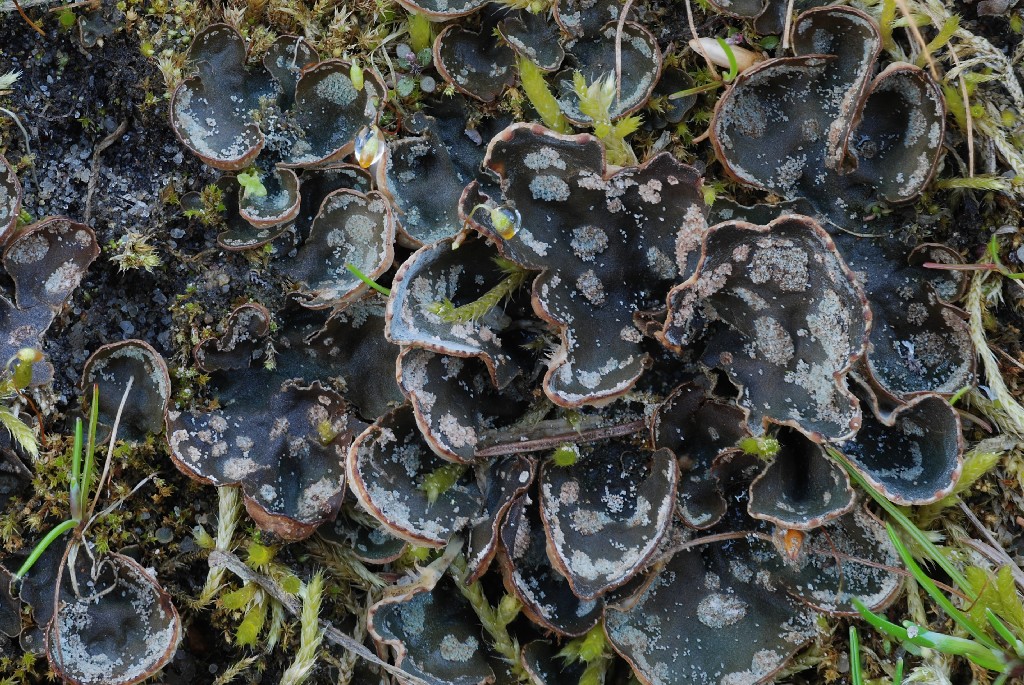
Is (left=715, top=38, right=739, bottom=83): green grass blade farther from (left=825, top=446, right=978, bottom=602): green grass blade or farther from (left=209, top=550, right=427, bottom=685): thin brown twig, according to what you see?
(left=209, top=550, right=427, bottom=685): thin brown twig

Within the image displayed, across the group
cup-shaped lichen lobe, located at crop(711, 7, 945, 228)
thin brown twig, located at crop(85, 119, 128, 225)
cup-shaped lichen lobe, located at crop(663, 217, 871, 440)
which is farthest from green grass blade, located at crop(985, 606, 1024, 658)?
thin brown twig, located at crop(85, 119, 128, 225)

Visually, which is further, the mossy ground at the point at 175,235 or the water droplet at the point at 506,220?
the mossy ground at the point at 175,235

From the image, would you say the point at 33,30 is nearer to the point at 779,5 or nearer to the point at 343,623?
the point at 343,623

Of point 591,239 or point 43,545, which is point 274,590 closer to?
point 43,545

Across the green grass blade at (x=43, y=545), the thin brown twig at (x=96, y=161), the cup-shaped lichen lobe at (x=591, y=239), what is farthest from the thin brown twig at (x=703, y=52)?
the green grass blade at (x=43, y=545)

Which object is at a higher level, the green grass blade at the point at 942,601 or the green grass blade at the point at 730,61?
the green grass blade at the point at 730,61

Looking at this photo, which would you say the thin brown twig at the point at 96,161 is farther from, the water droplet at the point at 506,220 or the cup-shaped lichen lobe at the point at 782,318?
the cup-shaped lichen lobe at the point at 782,318
